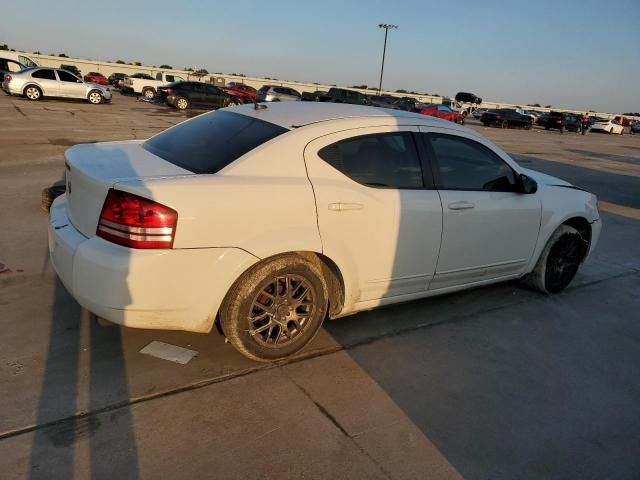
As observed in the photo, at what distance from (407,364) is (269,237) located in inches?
50.8

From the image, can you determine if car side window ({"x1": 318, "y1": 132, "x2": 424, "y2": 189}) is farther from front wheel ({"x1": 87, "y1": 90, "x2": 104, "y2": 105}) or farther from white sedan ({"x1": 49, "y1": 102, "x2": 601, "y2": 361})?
front wheel ({"x1": 87, "y1": 90, "x2": 104, "y2": 105})

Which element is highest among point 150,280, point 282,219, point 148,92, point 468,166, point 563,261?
point 468,166

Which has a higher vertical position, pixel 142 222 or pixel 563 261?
pixel 142 222

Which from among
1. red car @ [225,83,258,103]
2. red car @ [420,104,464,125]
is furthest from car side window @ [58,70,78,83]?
red car @ [420,104,464,125]

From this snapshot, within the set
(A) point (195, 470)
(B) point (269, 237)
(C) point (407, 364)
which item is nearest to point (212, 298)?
(B) point (269, 237)

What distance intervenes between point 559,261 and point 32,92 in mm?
23697

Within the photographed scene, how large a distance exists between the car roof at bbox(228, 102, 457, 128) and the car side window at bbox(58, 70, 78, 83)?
22360mm

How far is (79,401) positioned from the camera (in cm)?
255

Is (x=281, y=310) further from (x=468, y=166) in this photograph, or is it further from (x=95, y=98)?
(x=95, y=98)

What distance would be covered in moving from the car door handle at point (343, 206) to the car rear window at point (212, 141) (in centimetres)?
58

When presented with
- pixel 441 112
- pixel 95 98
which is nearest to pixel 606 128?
pixel 441 112

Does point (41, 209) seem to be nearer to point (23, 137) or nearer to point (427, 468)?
point (427, 468)

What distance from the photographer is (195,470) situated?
2.20 metres

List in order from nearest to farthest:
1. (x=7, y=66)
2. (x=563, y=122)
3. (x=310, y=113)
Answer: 1. (x=310, y=113)
2. (x=7, y=66)
3. (x=563, y=122)
